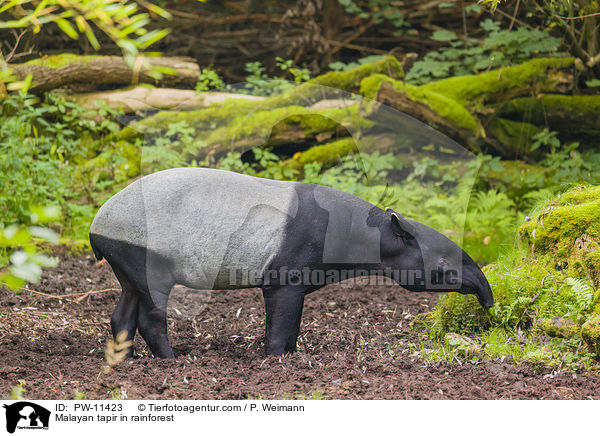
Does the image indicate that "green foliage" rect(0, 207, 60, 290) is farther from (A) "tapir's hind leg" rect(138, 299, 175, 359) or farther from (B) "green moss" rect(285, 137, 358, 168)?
(B) "green moss" rect(285, 137, 358, 168)

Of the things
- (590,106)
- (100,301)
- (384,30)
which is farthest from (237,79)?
(100,301)

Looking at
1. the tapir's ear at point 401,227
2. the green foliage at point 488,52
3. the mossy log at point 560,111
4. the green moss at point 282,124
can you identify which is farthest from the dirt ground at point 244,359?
the green foliage at point 488,52

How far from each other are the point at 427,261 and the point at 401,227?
301 mm

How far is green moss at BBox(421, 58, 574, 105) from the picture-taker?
28.6 ft

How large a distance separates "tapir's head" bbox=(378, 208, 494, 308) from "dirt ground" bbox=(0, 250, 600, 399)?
0.50 meters

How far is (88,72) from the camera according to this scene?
29.9 feet

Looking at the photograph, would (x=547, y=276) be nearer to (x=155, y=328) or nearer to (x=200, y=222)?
(x=200, y=222)

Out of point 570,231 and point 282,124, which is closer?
point 570,231

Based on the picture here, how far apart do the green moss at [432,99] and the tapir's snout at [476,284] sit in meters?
3.80

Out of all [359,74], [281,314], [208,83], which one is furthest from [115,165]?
[281,314]

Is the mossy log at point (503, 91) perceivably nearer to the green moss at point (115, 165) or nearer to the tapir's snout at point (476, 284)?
the green moss at point (115, 165)

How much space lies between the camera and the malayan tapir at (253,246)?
383 centimetres

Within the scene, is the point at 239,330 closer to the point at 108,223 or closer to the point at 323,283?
the point at 323,283
